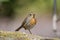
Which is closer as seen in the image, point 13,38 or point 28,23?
point 13,38

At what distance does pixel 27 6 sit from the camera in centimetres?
1537

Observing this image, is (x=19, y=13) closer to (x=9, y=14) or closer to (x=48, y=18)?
(x=9, y=14)

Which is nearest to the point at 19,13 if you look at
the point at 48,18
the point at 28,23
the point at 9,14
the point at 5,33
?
the point at 9,14

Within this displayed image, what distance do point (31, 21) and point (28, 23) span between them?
0.08m

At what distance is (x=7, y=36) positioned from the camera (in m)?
6.18

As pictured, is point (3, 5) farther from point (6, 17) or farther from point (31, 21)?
point (31, 21)

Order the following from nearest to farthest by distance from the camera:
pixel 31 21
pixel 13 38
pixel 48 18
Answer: pixel 13 38
pixel 31 21
pixel 48 18

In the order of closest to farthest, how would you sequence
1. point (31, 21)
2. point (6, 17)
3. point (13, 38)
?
1. point (13, 38)
2. point (31, 21)
3. point (6, 17)

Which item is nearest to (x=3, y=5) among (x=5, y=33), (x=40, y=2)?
(x=40, y=2)

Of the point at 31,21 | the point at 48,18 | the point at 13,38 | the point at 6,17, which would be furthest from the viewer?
the point at 6,17

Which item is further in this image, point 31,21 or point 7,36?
point 31,21

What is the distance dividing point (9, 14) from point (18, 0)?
0.83m

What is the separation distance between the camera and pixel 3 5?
15.7 m

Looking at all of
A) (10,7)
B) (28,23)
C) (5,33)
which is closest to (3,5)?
(10,7)
